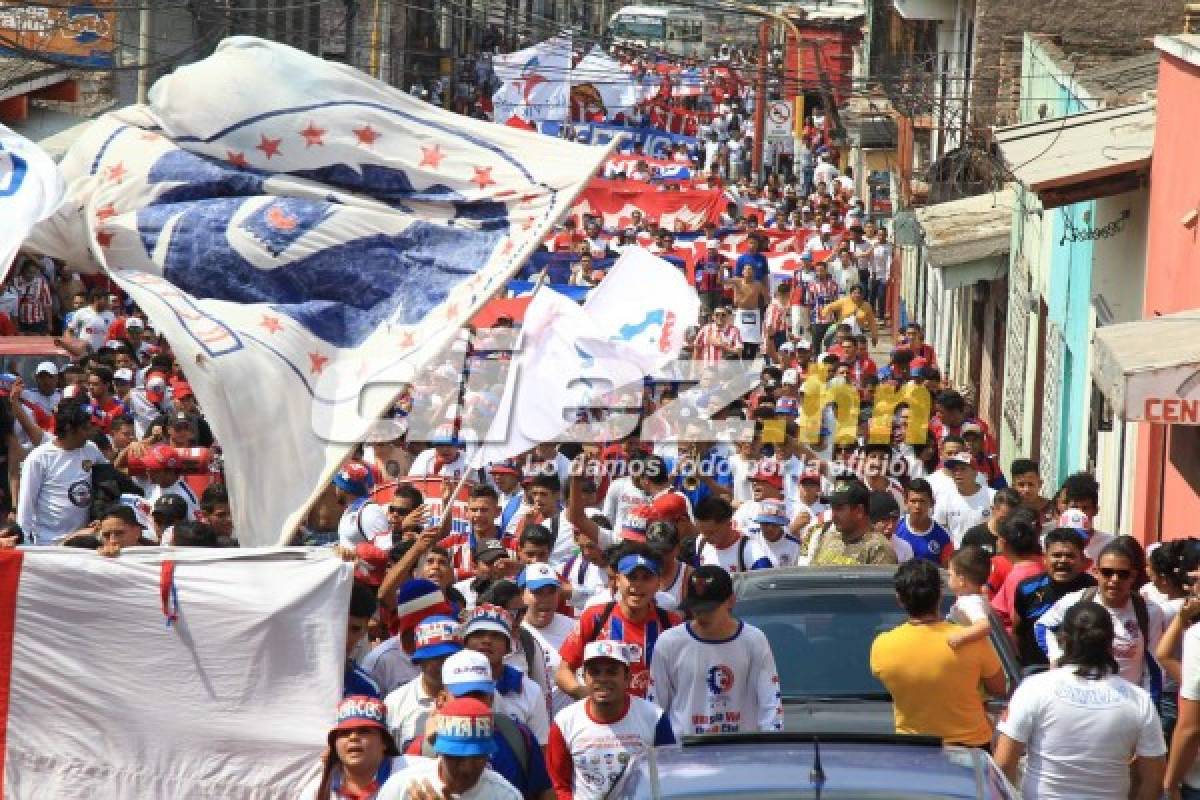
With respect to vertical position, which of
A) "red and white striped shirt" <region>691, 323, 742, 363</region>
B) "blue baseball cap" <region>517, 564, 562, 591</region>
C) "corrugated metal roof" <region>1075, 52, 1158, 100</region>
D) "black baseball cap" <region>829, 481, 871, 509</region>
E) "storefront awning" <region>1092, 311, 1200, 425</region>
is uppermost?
"corrugated metal roof" <region>1075, 52, 1158, 100</region>

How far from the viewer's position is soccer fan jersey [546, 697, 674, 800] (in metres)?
7.88

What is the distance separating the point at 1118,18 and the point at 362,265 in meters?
18.6

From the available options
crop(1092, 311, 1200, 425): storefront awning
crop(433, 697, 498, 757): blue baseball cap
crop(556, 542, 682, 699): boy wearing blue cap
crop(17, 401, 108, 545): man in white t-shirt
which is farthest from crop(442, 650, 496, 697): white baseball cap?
crop(17, 401, 108, 545): man in white t-shirt

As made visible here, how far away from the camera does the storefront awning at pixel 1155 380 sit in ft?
41.7

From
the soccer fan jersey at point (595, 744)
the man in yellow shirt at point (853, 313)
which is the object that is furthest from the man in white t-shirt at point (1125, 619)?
the man in yellow shirt at point (853, 313)

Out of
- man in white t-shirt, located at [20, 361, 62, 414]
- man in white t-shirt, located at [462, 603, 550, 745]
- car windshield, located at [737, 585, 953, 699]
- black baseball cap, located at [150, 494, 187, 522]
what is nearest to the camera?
man in white t-shirt, located at [462, 603, 550, 745]

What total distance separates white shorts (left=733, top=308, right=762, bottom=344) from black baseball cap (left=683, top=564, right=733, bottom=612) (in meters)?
19.5

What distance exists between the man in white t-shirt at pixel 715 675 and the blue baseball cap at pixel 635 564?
27 centimetres

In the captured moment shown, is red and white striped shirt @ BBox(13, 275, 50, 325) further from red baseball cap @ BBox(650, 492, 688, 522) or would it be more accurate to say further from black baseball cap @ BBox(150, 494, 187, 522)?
black baseball cap @ BBox(150, 494, 187, 522)

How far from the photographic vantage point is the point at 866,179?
4703 centimetres

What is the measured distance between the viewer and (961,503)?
47.2 feet

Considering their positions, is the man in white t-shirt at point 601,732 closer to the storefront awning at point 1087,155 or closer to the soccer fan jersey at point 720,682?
the soccer fan jersey at point 720,682

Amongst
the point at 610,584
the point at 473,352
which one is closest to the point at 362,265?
the point at 610,584

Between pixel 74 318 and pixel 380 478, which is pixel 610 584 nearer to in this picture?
pixel 380 478
